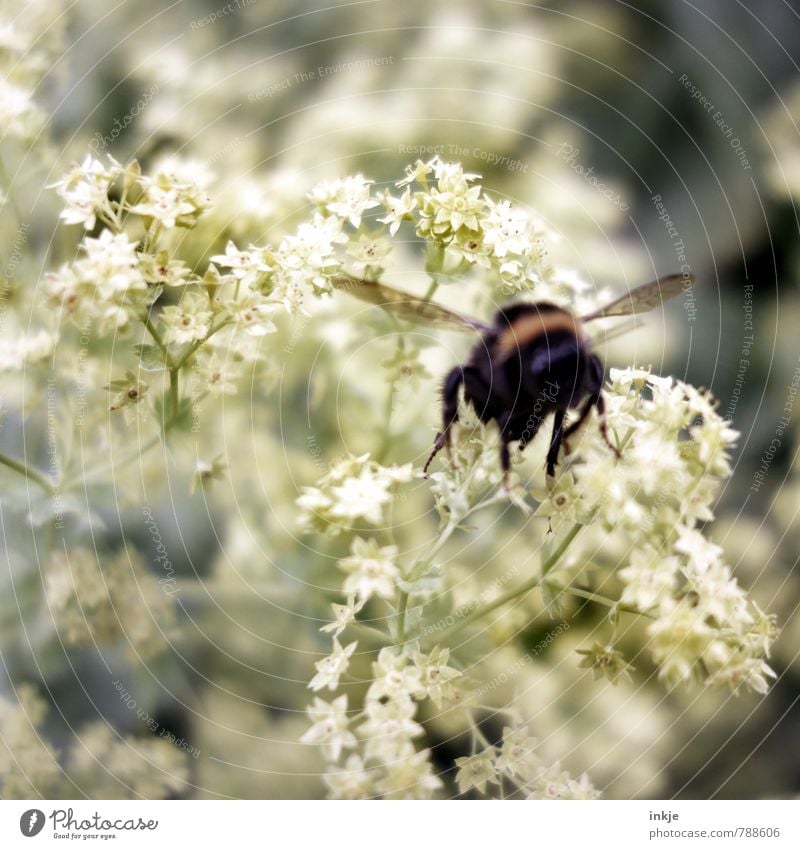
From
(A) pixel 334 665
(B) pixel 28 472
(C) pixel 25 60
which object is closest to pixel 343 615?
(A) pixel 334 665

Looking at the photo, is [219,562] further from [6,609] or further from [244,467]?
[6,609]

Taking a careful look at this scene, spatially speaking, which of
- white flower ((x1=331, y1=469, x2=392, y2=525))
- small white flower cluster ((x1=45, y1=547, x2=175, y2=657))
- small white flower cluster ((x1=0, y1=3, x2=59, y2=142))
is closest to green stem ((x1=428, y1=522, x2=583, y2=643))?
white flower ((x1=331, y1=469, x2=392, y2=525))

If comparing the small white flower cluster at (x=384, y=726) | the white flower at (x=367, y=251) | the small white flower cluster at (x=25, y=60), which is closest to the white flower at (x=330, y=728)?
the small white flower cluster at (x=384, y=726)

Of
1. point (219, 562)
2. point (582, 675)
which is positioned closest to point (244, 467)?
point (219, 562)
